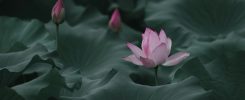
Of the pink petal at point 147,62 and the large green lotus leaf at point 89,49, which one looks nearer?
the pink petal at point 147,62

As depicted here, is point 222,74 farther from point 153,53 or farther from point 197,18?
point 197,18

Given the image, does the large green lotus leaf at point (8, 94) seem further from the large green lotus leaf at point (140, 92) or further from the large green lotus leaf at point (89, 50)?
the large green lotus leaf at point (89, 50)

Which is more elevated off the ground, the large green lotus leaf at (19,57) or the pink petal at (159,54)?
the pink petal at (159,54)

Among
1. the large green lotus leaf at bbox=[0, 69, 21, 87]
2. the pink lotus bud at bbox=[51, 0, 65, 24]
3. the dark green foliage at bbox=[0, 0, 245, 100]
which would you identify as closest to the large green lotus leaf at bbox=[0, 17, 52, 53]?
the dark green foliage at bbox=[0, 0, 245, 100]

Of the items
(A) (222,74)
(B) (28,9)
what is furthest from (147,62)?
(B) (28,9)

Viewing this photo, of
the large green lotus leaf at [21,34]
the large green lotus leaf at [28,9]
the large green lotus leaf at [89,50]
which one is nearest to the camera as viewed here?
the large green lotus leaf at [89,50]

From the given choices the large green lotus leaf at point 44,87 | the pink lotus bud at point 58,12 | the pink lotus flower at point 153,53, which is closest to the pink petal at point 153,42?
the pink lotus flower at point 153,53
